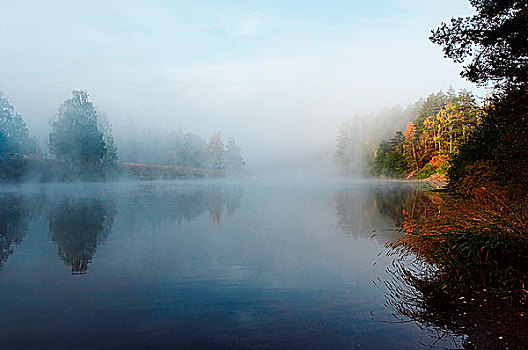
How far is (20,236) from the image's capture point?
14406 mm

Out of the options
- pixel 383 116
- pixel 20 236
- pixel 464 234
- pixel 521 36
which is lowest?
pixel 20 236

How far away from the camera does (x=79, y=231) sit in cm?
1534

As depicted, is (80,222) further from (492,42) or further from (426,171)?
(426,171)

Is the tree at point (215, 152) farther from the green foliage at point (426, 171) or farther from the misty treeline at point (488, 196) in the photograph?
the misty treeline at point (488, 196)

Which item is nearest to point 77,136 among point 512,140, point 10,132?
point 10,132

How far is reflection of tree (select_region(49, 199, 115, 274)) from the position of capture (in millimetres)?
10884

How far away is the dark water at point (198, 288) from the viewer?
5754mm

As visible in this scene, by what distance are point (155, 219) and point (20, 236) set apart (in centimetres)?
559

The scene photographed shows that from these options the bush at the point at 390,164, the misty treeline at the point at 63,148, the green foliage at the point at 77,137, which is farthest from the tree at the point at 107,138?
the bush at the point at 390,164

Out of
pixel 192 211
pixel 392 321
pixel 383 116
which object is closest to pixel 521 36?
pixel 392 321

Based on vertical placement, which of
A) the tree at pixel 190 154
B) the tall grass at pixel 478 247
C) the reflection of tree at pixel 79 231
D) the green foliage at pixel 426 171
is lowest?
the reflection of tree at pixel 79 231

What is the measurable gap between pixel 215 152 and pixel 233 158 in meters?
18.5

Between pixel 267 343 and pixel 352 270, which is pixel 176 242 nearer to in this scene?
pixel 352 270

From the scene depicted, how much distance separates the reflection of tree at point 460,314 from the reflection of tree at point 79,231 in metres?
6.88
